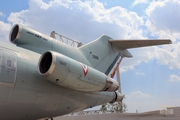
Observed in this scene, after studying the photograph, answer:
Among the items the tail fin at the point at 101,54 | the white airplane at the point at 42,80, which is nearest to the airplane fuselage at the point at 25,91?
the white airplane at the point at 42,80

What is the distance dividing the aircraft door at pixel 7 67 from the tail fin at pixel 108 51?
12.8 feet

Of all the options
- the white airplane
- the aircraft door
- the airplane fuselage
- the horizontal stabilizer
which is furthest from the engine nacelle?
the horizontal stabilizer

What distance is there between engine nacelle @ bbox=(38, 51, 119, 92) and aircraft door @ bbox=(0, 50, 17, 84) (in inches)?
30.7

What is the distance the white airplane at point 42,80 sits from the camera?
19.4ft

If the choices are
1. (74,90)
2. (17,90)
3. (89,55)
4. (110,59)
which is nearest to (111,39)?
(110,59)

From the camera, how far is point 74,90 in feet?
25.8

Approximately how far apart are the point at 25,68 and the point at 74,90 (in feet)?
7.35

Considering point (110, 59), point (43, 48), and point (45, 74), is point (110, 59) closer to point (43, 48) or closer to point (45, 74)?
point (43, 48)

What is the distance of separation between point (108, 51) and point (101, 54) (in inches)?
21.2

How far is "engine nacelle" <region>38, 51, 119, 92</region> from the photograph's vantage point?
633 cm

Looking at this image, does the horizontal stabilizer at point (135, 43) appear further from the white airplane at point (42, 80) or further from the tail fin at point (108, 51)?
the white airplane at point (42, 80)

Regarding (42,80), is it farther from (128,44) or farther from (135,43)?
(128,44)

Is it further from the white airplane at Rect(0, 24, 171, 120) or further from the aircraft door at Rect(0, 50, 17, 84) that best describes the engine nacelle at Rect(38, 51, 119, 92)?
the aircraft door at Rect(0, 50, 17, 84)

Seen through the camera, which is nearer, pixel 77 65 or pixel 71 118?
pixel 77 65
